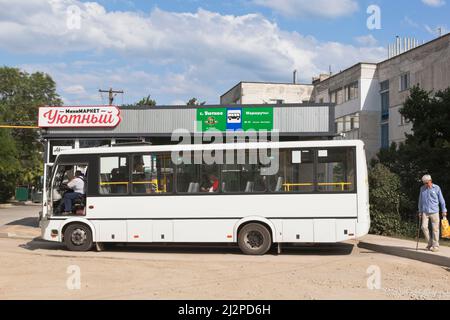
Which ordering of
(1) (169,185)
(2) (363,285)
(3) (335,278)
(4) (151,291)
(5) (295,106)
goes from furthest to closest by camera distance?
(5) (295,106) < (1) (169,185) < (3) (335,278) < (2) (363,285) < (4) (151,291)

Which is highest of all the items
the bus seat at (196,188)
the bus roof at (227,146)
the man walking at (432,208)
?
the bus roof at (227,146)

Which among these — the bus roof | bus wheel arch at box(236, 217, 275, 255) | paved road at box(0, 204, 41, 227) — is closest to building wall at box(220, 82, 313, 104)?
paved road at box(0, 204, 41, 227)

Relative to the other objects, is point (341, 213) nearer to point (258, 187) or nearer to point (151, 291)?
point (258, 187)

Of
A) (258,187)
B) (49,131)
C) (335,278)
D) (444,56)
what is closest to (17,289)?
(335,278)

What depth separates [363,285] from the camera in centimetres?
906

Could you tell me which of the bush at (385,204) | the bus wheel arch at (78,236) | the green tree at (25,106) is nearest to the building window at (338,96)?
the green tree at (25,106)

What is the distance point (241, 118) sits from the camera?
69.4 ft

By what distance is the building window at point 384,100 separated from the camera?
1843 inches

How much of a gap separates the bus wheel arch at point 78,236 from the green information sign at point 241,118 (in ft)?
27.2

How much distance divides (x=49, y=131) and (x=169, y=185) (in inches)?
383

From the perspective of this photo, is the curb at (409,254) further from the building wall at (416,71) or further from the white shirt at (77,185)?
the building wall at (416,71)

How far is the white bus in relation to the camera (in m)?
13.0

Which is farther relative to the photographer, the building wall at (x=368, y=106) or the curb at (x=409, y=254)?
the building wall at (x=368, y=106)
